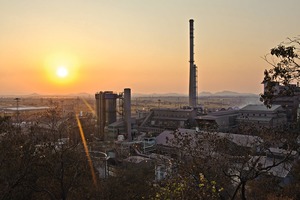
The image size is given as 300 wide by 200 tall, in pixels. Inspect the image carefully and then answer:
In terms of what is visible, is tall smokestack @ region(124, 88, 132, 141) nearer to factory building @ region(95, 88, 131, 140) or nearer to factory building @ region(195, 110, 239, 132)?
factory building @ region(95, 88, 131, 140)

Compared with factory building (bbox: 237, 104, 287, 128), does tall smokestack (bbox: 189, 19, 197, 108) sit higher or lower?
higher

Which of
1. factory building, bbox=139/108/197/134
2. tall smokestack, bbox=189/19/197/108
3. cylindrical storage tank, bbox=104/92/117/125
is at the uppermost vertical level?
tall smokestack, bbox=189/19/197/108

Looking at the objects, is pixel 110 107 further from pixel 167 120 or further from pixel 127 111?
pixel 167 120

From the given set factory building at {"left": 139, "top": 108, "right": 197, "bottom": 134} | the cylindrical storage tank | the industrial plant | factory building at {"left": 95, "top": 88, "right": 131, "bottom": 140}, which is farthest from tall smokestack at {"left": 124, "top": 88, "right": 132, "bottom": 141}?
factory building at {"left": 139, "top": 108, "right": 197, "bottom": 134}

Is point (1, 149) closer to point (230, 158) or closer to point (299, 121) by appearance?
point (230, 158)

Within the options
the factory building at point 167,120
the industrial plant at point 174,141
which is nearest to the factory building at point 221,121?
the industrial plant at point 174,141

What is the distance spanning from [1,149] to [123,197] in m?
4.45

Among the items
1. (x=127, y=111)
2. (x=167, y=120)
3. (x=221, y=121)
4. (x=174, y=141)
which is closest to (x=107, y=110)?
(x=127, y=111)

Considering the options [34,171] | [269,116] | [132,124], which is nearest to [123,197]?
[34,171]

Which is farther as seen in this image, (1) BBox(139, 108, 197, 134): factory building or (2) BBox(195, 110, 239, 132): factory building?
(1) BBox(139, 108, 197, 134): factory building

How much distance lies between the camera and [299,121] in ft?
28.1

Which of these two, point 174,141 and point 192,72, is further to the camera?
point 192,72

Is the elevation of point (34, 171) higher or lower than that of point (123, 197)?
higher

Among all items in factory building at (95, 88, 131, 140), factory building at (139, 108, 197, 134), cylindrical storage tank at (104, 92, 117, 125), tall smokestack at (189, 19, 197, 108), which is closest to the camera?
factory building at (95, 88, 131, 140)
